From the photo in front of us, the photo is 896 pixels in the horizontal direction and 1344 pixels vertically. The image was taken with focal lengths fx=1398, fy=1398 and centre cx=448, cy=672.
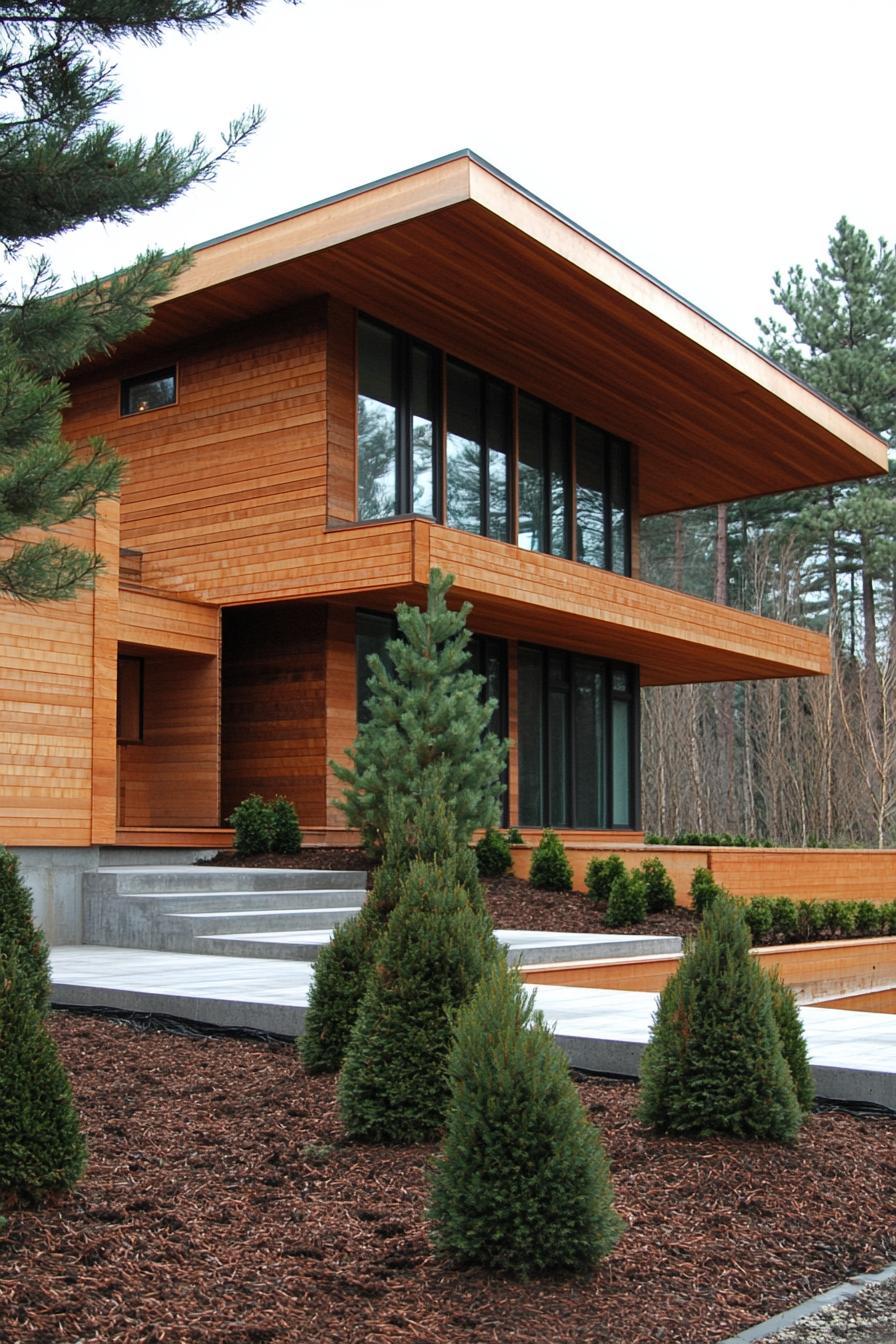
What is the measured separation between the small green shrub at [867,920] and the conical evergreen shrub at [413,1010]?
42.4 ft

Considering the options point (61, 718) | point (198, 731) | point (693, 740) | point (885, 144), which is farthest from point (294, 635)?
point (885, 144)

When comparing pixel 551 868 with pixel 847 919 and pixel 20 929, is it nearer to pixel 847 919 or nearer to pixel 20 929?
pixel 847 919

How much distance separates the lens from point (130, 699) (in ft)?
59.5

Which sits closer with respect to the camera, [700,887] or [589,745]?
[700,887]

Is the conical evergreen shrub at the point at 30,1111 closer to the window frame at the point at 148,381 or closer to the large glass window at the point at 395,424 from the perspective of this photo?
the large glass window at the point at 395,424

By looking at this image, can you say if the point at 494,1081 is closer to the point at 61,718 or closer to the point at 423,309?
the point at 61,718

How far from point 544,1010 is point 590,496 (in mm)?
15656

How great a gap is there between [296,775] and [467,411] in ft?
18.7

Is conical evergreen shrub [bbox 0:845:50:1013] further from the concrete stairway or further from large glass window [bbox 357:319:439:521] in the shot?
large glass window [bbox 357:319:439:521]

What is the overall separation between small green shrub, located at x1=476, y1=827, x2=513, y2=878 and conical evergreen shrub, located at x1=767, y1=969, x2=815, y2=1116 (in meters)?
11.3

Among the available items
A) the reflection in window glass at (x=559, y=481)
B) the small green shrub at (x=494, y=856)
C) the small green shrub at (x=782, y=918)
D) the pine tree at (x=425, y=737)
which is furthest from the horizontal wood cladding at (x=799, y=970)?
the reflection in window glass at (x=559, y=481)

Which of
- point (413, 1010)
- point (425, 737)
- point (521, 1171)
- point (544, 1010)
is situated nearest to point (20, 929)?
point (413, 1010)

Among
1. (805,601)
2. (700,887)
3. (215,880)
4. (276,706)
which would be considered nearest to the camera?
(215,880)

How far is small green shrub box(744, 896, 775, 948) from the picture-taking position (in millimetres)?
15320
